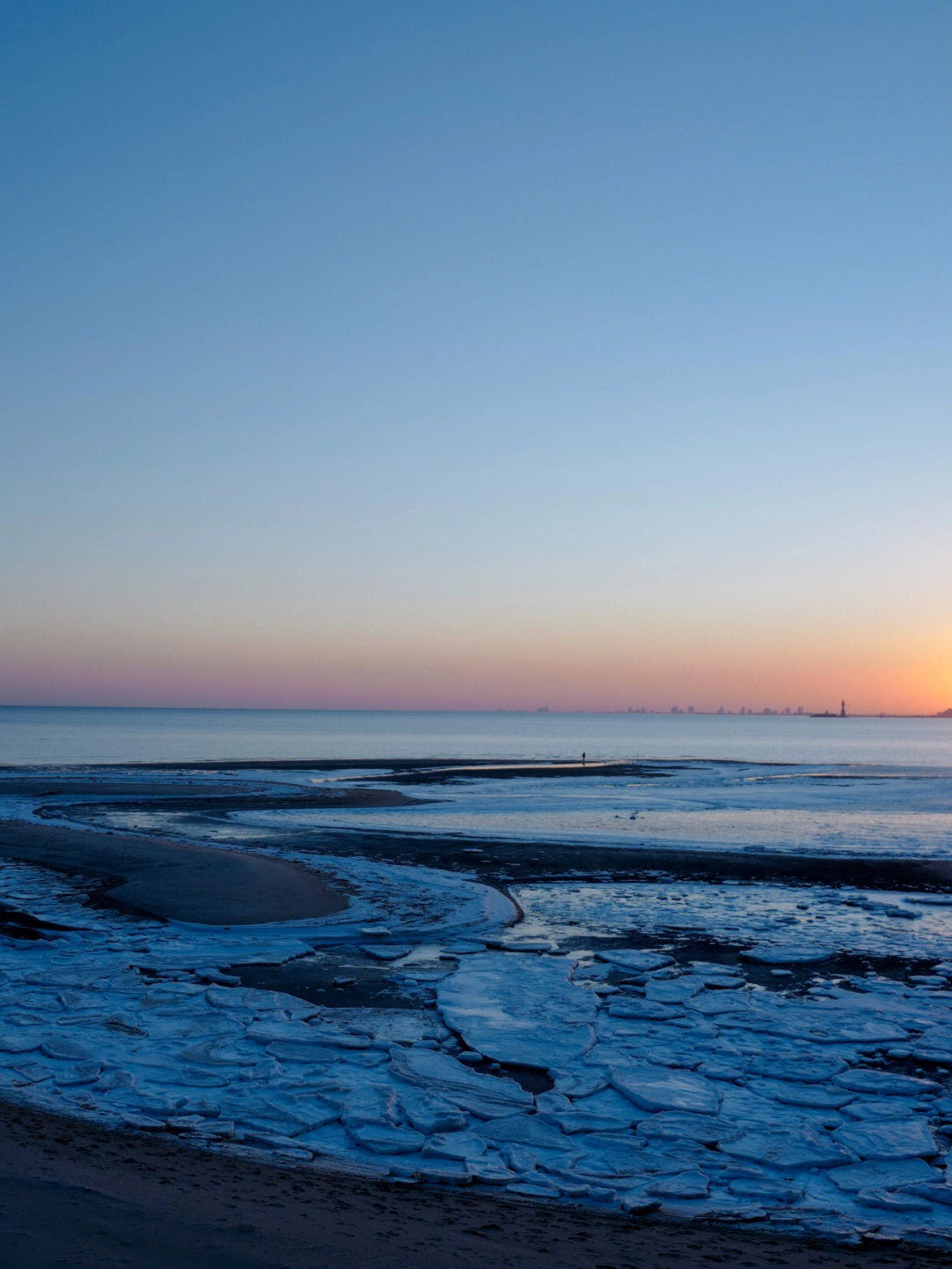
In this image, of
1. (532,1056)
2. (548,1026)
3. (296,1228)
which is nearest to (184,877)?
(548,1026)

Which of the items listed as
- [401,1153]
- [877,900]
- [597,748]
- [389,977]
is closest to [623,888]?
[877,900]

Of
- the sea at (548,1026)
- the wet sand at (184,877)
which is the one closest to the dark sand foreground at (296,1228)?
the sea at (548,1026)

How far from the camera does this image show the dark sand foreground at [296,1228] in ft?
13.3

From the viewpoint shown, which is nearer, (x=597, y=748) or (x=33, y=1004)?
(x=33, y=1004)

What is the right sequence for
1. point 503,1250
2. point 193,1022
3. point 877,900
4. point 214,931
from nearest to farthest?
1. point 503,1250
2. point 193,1022
3. point 214,931
4. point 877,900

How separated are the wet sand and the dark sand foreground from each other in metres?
7.46

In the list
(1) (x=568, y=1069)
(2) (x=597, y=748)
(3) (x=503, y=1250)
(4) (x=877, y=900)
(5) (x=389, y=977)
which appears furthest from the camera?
(2) (x=597, y=748)

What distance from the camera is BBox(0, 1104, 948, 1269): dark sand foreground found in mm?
4066

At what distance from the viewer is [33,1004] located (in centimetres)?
847

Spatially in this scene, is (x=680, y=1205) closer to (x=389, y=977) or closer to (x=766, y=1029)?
(x=766, y=1029)

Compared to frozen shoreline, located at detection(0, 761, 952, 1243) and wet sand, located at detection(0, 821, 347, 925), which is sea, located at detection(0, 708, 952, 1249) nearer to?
frozen shoreline, located at detection(0, 761, 952, 1243)

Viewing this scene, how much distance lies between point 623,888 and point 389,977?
6.71 metres

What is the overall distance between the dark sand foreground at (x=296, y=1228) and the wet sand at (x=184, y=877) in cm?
746

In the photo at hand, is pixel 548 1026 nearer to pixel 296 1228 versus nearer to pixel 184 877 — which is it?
pixel 296 1228
